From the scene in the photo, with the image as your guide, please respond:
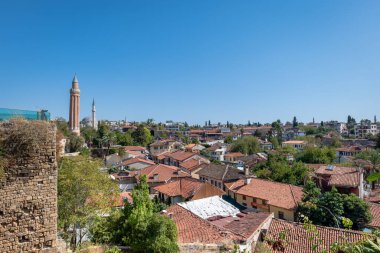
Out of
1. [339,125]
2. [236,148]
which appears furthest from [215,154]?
[339,125]

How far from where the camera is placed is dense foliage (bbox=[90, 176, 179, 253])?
31.1 feet

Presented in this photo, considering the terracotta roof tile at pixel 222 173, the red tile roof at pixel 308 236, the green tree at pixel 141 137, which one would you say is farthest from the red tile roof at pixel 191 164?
the green tree at pixel 141 137

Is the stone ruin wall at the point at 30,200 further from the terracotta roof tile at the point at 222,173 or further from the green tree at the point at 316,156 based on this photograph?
the green tree at the point at 316,156

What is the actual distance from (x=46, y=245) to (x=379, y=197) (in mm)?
30461

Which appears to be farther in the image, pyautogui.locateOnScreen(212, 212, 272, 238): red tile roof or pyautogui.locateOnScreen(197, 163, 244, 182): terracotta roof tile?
pyautogui.locateOnScreen(197, 163, 244, 182): terracotta roof tile

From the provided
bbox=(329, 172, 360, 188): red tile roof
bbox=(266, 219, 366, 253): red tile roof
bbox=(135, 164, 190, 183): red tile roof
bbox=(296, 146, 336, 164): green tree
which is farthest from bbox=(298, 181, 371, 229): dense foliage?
bbox=(296, 146, 336, 164): green tree

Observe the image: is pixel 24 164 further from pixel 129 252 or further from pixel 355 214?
pixel 355 214

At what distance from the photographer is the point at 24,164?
229 inches

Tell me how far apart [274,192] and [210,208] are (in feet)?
28.6

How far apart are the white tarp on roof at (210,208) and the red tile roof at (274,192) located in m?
5.84

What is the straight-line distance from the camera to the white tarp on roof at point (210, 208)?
19047 millimetres

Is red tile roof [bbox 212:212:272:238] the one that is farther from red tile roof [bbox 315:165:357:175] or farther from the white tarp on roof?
red tile roof [bbox 315:165:357:175]

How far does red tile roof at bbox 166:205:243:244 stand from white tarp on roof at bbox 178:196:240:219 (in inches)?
103

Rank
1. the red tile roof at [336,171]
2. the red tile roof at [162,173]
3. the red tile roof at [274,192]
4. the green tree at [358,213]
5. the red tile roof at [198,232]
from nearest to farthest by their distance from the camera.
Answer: the red tile roof at [198,232]
the green tree at [358,213]
the red tile roof at [274,192]
the red tile roof at [336,171]
the red tile roof at [162,173]
